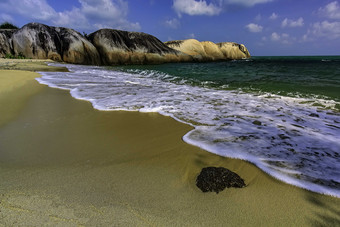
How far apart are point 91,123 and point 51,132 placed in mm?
598

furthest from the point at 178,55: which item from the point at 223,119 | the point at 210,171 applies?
the point at 210,171

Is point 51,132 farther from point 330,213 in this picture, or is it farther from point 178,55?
point 178,55

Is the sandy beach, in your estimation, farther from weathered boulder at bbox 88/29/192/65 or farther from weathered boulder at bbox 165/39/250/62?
weathered boulder at bbox 165/39/250/62

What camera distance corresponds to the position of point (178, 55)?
27438mm

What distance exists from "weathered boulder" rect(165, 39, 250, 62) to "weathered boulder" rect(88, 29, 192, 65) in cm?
374

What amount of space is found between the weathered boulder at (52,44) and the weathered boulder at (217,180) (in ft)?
67.2

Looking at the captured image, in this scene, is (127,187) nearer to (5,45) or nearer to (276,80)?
(276,80)

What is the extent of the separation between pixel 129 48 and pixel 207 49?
15.5m

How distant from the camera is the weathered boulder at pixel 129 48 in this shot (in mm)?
21281

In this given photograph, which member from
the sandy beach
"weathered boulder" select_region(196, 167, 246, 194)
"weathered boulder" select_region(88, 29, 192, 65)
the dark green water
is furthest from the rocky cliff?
"weathered boulder" select_region(196, 167, 246, 194)

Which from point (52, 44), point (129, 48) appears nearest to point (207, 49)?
point (129, 48)

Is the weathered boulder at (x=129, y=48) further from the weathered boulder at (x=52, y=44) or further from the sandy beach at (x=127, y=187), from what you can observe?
the sandy beach at (x=127, y=187)

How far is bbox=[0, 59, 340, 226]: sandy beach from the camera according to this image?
1.26 meters

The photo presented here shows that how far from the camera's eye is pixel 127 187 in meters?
1.58
